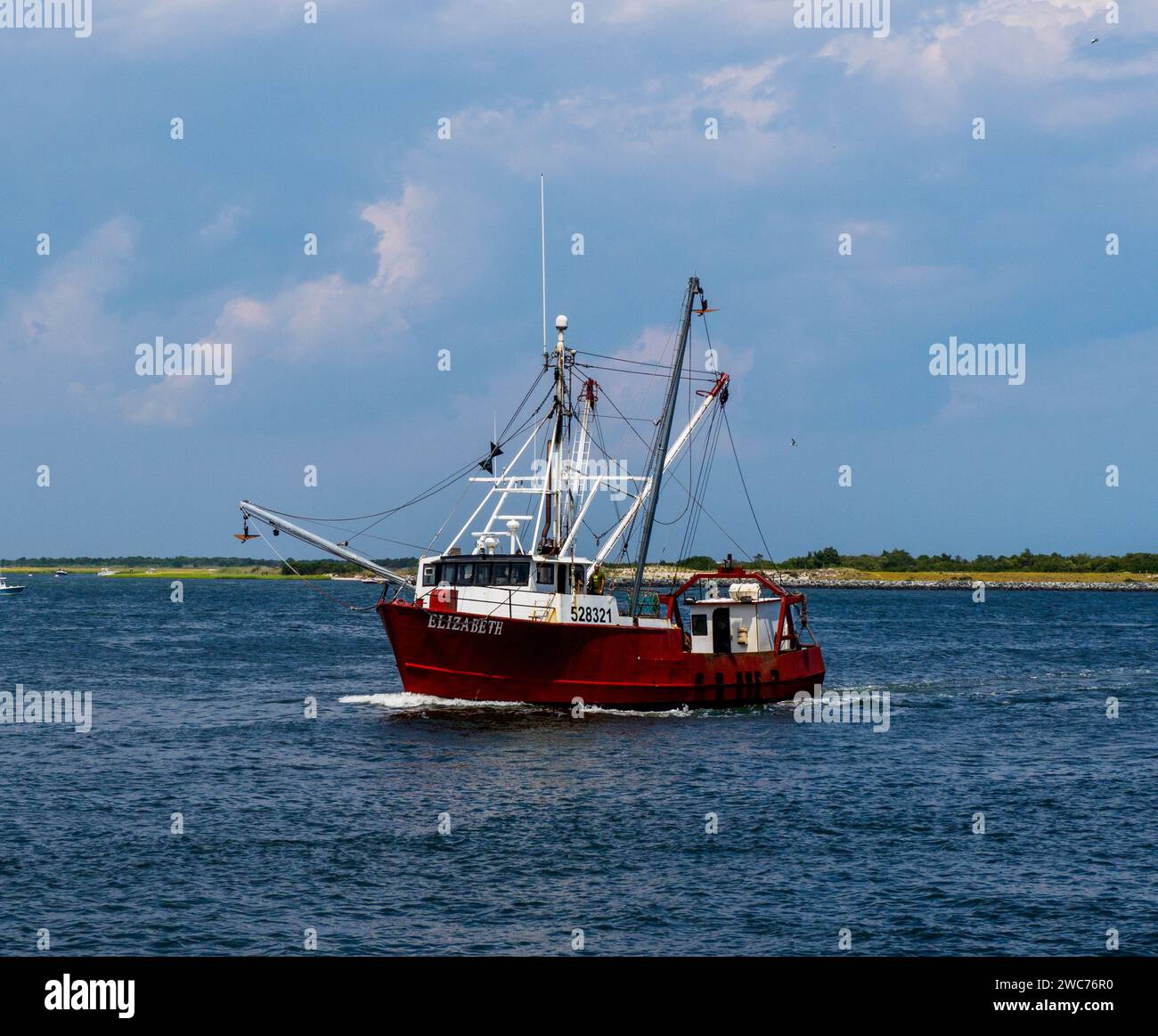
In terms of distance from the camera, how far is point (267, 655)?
7031 centimetres

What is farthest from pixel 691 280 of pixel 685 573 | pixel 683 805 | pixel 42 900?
pixel 685 573

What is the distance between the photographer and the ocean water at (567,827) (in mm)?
20703

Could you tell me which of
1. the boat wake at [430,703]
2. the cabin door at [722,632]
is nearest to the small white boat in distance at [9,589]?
the boat wake at [430,703]

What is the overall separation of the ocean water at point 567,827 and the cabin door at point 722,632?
3336 mm

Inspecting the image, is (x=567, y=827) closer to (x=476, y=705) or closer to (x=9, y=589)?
(x=476, y=705)

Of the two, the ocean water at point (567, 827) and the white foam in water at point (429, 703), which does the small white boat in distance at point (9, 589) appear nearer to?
the ocean water at point (567, 827)

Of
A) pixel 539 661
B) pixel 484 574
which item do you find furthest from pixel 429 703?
pixel 484 574

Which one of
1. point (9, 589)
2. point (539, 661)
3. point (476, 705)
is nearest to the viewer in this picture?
point (539, 661)

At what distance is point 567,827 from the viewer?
27.5m

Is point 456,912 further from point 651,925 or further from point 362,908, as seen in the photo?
point 651,925

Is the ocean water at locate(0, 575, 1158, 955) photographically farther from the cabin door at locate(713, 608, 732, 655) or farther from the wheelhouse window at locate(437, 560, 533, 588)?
the wheelhouse window at locate(437, 560, 533, 588)

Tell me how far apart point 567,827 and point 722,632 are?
21.5 meters

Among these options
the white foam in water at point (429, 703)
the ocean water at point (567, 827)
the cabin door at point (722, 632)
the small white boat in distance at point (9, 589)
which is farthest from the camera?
the small white boat in distance at point (9, 589)

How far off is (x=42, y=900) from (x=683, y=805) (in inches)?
576
